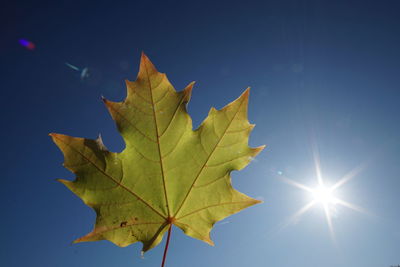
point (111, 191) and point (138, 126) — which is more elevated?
point (138, 126)

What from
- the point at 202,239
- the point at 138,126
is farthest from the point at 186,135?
the point at 202,239

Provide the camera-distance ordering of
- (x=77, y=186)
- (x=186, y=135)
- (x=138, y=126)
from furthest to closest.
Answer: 1. (x=186, y=135)
2. (x=138, y=126)
3. (x=77, y=186)

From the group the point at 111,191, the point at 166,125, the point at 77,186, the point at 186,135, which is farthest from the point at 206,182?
the point at 77,186

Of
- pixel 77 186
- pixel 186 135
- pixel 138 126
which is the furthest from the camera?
pixel 186 135

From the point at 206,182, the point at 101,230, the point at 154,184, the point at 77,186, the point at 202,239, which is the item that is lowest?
the point at 101,230

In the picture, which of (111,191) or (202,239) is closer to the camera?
(111,191)

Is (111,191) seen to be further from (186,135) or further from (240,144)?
(240,144)
